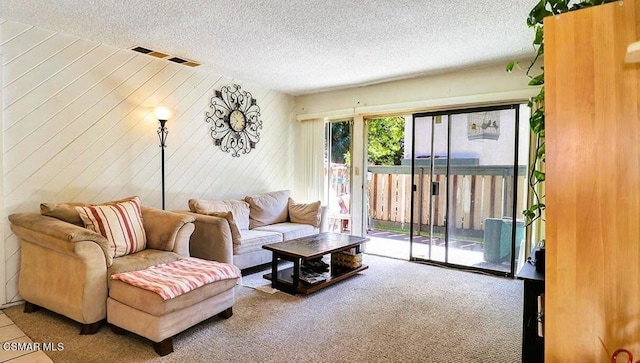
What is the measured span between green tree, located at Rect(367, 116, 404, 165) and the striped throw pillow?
3815 millimetres

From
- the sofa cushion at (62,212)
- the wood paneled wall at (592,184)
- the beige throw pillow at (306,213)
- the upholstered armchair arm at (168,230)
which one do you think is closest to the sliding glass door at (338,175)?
the beige throw pillow at (306,213)

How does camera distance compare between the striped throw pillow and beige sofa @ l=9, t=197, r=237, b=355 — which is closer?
beige sofa @ l=9, t=197, r=237, b=355

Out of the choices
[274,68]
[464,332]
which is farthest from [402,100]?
[464,332]

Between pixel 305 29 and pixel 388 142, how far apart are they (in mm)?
3406

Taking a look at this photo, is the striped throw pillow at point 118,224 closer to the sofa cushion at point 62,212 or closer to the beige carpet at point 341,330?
the sofa cushion at point 62,212

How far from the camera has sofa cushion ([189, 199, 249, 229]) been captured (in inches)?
149

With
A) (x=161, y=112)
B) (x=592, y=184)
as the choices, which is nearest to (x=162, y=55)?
(x=161, y=112)

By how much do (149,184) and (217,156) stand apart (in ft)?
Result: 3.11

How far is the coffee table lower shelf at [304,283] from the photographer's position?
325 centimetres

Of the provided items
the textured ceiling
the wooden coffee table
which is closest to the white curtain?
the textured ceiling

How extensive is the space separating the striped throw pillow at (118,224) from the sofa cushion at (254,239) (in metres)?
0.95

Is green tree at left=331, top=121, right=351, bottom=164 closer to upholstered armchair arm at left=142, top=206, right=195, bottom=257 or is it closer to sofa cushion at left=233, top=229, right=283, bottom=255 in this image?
sofa cushion at left=233, top=229, right=283, bottom=255

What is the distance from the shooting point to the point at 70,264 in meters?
2.43

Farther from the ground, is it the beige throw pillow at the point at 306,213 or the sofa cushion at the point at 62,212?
the sofa cushion at the point at 62,212
